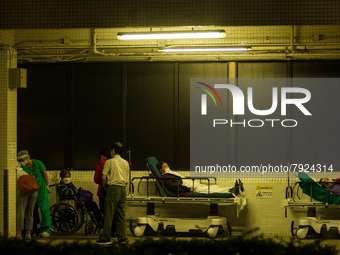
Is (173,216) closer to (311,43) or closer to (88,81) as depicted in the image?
(88,81)

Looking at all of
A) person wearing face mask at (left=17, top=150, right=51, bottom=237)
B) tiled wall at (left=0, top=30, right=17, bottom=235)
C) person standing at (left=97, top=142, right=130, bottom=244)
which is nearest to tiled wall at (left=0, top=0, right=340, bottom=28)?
tiled wall at (left=0, top=30, right=17, bottom=235)

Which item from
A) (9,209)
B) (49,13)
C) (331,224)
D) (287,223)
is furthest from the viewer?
(287,223)

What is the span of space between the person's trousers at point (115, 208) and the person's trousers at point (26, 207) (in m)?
1.44

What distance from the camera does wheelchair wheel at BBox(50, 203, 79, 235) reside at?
12.0 meters

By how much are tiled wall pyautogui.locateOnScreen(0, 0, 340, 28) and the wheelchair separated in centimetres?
471

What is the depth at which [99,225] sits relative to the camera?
476 inches

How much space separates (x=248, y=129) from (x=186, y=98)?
4.68ft

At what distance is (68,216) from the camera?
1209cm

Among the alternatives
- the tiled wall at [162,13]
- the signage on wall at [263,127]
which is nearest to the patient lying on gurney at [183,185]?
the signage on wall at [263,127]

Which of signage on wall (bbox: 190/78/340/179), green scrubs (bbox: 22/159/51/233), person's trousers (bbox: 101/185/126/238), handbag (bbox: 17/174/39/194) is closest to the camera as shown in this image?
person's trousers (bbox: 101/185/126/238)

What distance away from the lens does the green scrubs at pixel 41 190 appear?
11289 millimetres

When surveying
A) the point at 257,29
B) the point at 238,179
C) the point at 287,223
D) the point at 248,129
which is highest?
the point at 257,29

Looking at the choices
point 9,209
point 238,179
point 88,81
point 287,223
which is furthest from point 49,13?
point 287,223

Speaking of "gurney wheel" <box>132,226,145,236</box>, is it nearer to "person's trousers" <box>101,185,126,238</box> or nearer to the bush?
"person's trousers" <box>101,185,126,238</box>
